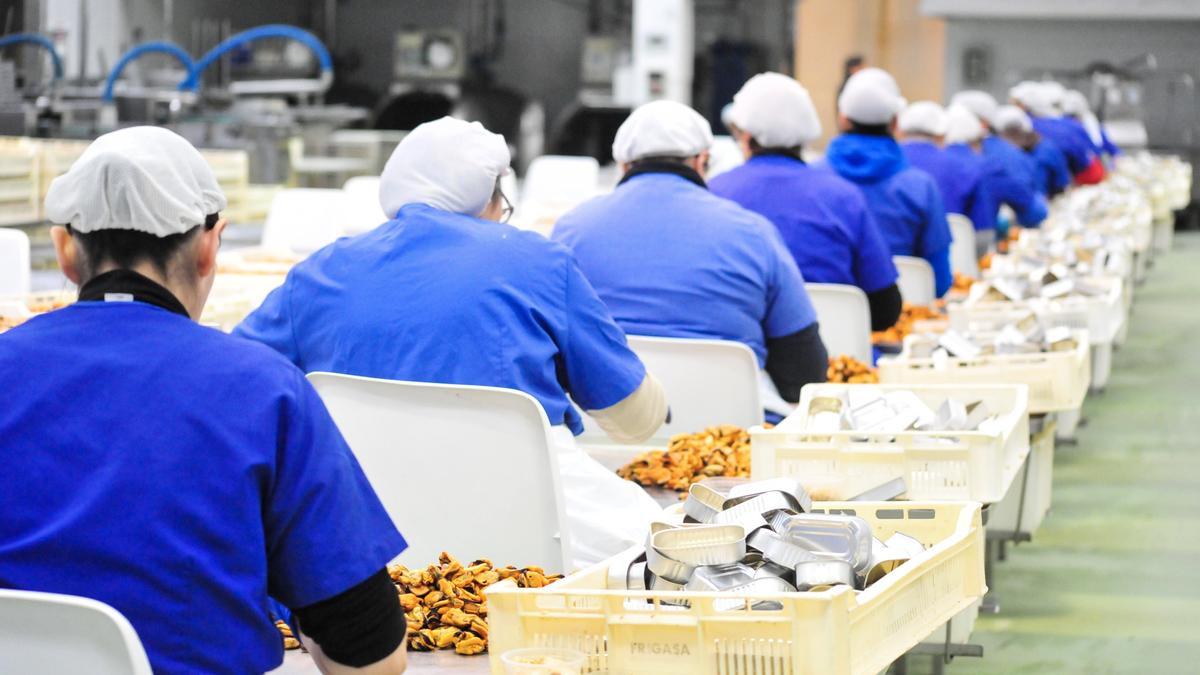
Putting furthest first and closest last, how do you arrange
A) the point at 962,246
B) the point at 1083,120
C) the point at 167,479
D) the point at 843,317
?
1. the point at 1083,120
2. the point at 962,246
3. the point at 843,317
4. the point at 167,479

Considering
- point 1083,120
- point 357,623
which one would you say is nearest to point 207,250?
point 357,623

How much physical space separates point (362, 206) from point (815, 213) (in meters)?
2.62

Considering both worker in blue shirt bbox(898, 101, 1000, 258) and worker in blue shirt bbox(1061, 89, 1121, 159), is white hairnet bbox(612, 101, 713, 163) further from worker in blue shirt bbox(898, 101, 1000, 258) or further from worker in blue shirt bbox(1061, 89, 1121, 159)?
worker in blue shirt bbox(1061, 89, 1121, 159)

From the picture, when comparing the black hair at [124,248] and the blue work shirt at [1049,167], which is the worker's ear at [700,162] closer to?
the black hair at [124,248]

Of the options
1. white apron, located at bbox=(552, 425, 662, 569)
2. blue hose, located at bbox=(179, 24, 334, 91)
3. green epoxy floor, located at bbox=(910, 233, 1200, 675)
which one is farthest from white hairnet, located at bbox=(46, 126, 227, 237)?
blue hose, located at bbox=(179, 24, 334, 91)

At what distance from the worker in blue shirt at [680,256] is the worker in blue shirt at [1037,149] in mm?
6780

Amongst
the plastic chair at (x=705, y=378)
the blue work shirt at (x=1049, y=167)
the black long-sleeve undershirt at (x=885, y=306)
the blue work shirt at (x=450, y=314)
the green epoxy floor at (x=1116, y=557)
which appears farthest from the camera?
the blue work shirt at (x=1049, y=167)

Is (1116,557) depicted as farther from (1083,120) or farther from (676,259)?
(1083,120)

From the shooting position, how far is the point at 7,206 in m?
6.30

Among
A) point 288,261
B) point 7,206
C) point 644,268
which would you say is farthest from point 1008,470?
point 7,206

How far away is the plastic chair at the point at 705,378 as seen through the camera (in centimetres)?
363

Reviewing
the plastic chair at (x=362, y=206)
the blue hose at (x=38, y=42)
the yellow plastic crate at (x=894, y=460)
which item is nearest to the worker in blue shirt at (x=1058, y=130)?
the plastic chair at (x=362, y=206)

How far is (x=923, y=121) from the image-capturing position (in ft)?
26.7

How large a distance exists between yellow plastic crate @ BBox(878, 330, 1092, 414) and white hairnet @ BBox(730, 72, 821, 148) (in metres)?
1.25
